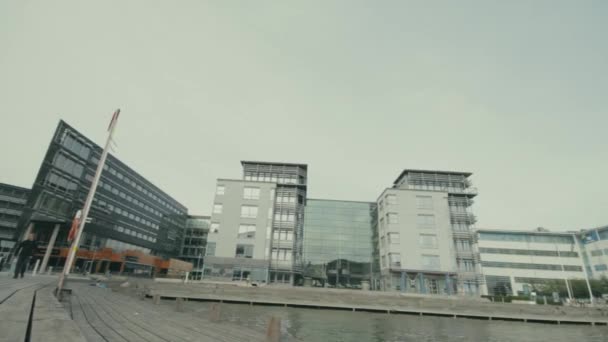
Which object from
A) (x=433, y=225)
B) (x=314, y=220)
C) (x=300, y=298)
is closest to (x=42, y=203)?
(x=300, y=298)

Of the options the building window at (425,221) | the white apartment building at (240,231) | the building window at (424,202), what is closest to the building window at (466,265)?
the building window at (425,221)

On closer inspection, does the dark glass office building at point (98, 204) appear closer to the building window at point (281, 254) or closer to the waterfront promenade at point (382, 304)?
the waterfront promenade at point (382, 304)

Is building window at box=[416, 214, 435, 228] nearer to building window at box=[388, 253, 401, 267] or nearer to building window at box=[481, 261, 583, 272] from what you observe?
building window at box=[388, 253, 401, 267]

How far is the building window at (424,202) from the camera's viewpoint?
5433cm

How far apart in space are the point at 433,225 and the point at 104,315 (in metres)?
53.8

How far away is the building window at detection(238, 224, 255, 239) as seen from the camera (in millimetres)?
51062

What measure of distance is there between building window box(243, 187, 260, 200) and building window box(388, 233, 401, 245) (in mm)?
26620

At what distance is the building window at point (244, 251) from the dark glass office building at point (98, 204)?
22.7 m

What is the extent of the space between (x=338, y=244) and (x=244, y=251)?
21818mm

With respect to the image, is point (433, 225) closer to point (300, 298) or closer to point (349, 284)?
point (349, 284)

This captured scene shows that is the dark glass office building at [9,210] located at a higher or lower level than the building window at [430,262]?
higher

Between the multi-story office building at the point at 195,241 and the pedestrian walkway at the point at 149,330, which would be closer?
the pedestrian walkway at the point at 149,330

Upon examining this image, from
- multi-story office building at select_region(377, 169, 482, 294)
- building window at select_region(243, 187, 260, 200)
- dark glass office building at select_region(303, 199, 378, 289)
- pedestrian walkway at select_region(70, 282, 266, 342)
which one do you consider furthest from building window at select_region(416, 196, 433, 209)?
pedestrian walkway at select_region(70, 282, 266, 342)

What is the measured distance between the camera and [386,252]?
5291 centimetres
